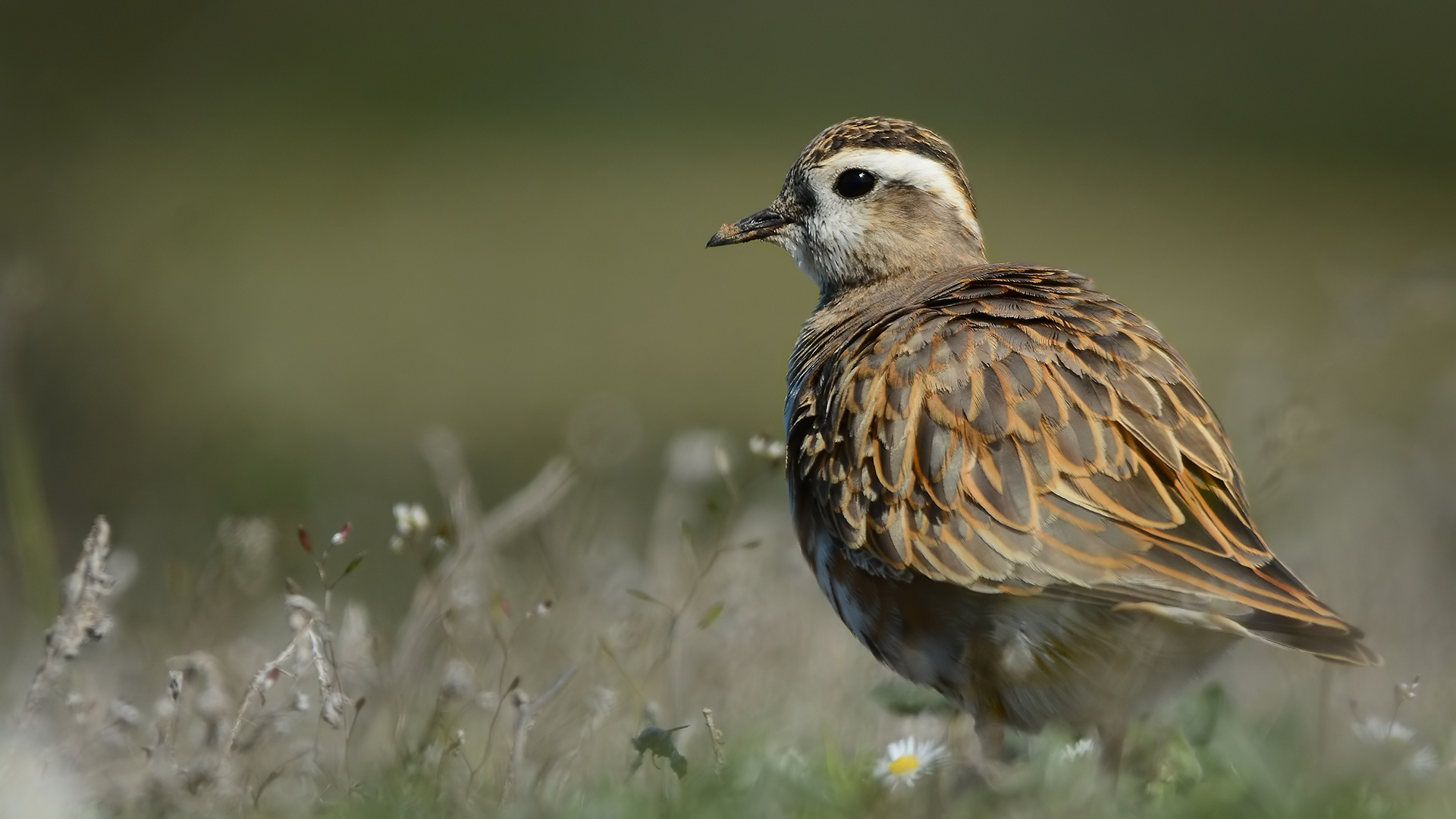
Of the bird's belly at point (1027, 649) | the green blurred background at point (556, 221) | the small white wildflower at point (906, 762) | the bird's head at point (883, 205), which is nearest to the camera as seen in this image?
the small white wildflower at point (906, 762)

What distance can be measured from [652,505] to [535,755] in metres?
5.33

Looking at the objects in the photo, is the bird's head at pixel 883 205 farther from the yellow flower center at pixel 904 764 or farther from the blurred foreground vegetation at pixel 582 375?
the yellow flower center at pixel 904 764

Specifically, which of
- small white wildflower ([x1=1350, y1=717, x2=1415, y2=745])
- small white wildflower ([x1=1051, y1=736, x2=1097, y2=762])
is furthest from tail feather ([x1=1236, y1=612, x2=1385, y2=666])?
small white wildflower ([x1=1051, y1=736, x2=1097, y2=762])

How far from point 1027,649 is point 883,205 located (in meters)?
2.45

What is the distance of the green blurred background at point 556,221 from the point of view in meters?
9.60

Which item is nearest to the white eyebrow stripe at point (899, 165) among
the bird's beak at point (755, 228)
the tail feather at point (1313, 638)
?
the bird's beak at point (755, 228)

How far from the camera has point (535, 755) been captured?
5.26 m

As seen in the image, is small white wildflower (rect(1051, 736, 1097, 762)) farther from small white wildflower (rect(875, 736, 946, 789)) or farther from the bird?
small white wildflower (rect(875, 736, 946, 789))

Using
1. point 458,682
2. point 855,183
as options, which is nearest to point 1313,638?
point 458,682

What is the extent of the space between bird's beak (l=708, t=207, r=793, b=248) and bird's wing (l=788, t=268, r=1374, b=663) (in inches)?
60.0

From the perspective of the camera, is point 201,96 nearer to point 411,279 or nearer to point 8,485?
point 411,279

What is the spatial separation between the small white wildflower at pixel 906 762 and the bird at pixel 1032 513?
0.19 metres

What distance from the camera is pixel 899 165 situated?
253 inches

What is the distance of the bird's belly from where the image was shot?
4398mm
